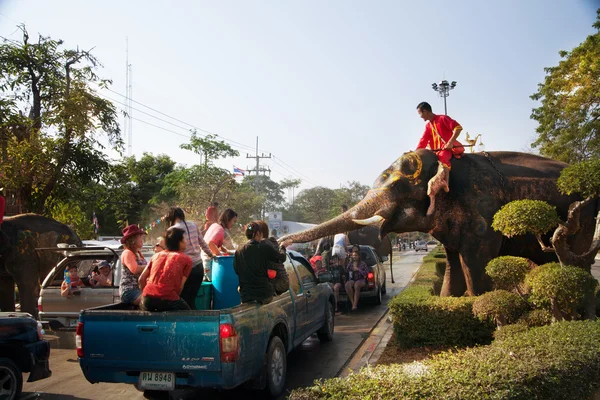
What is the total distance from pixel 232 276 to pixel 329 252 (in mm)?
7006

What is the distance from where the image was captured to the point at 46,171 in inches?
511

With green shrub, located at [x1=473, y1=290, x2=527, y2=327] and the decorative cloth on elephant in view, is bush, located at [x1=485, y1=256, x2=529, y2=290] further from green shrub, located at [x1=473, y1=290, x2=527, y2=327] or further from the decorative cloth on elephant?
the decorative cloth on elephant

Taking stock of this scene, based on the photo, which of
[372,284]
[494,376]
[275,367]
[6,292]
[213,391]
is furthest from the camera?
[372,284]

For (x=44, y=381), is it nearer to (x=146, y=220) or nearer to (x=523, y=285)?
(x=523, y=285)

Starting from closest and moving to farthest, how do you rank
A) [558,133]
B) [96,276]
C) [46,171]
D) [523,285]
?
[523,285], [96,276], [46,171], [558,133]

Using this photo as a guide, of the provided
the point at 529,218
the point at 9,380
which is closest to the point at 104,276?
the point at 9,380

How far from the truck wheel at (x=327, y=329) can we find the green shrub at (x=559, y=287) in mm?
3552

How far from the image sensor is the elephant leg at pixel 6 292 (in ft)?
37.4

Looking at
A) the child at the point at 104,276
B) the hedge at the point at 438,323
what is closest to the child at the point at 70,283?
the child at the point at 104,276

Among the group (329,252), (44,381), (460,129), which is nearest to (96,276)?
(44,381)

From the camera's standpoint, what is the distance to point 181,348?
16.7 ft

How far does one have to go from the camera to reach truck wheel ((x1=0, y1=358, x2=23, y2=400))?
5.60m

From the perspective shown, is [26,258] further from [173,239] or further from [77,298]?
[173,239]

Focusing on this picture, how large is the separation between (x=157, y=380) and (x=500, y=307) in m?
4.30
